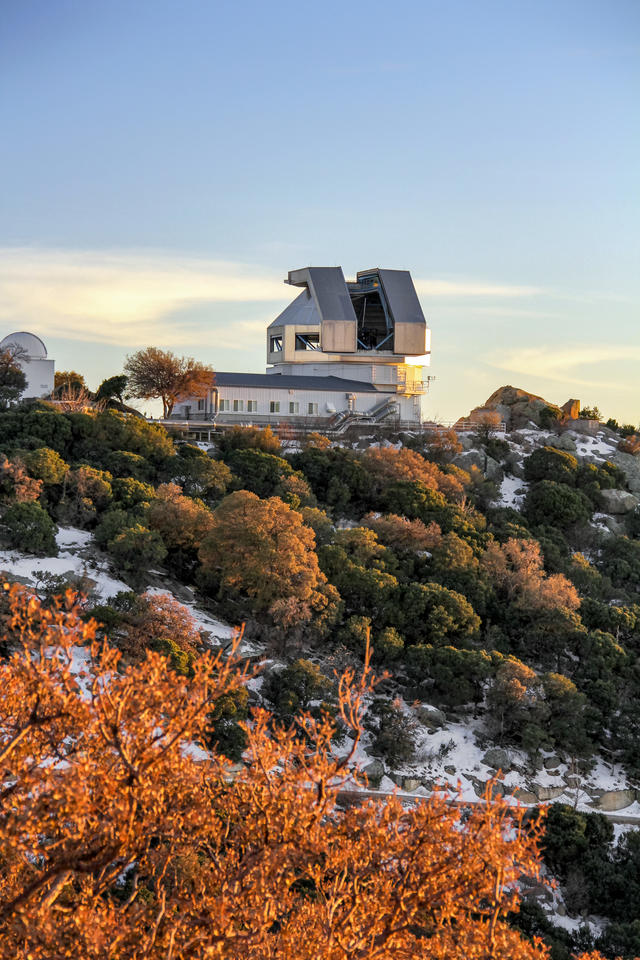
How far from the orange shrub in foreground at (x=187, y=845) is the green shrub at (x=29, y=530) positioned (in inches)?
970

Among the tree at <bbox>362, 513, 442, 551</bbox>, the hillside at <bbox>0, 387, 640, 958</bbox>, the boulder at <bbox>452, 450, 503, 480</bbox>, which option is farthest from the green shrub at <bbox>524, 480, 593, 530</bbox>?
the tree at <bbox>362, 513, 442, 551</bbox>

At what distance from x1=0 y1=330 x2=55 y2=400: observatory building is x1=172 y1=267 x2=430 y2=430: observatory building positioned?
27.8 ft

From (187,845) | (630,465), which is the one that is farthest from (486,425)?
(187,845)

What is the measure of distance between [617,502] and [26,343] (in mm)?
35645

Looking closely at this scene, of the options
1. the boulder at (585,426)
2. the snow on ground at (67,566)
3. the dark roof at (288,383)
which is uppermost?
the dark roof at (288,383)

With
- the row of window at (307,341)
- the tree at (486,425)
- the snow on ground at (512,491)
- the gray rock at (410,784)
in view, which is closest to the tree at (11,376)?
the row of window at (307,341)

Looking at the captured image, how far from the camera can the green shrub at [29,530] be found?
120 ft

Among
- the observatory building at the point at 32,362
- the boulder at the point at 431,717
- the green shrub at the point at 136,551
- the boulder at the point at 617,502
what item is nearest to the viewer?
the boulder at the point at 431,717

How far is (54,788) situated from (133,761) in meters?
0.90

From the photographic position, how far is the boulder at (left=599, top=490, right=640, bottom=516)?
57312 mm

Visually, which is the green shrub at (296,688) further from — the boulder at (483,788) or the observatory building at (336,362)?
the observatory building at (336,362)

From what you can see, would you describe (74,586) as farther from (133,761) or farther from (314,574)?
(133,761)

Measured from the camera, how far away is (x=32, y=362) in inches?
2377

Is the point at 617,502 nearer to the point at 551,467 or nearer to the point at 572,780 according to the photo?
the point at 551,467
